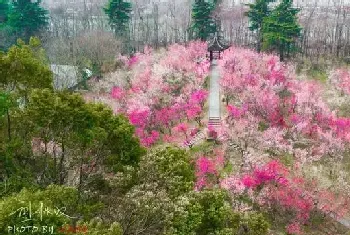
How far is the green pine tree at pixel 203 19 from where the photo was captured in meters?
46.5

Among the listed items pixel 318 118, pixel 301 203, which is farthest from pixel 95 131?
pixel 318 118

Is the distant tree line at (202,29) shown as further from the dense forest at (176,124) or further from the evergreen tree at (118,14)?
the dense forest at (176,124)

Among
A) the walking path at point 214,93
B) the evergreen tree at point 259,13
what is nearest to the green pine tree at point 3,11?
the walking path at point 214,93

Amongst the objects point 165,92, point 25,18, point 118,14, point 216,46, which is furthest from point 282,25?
point 25,18

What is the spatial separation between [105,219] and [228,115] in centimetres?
1945

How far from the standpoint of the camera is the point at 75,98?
15.7 meters

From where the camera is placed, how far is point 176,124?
33406mm

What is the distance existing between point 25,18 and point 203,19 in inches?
713

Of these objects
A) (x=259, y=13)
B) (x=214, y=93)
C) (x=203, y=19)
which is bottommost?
(x=214, y=93)

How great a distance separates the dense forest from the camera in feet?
50.0

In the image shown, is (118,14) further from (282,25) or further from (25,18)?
(282,25)

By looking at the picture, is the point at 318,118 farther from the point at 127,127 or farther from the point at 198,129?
the point at 127,127

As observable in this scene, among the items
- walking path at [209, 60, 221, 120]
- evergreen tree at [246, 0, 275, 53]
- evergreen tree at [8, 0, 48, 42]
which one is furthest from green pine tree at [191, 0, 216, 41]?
evergreen tree at [8, 0, 48, 42]

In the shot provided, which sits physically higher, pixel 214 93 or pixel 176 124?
pixel 214 93
